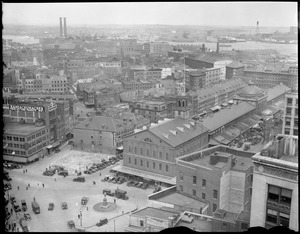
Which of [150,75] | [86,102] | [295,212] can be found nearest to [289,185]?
[295,212]

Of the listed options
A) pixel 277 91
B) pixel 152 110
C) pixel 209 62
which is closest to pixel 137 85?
pixel 209 62

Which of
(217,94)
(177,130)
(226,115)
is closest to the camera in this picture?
(177,130)

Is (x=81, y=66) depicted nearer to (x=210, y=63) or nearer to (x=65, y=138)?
(x=210, y=63)

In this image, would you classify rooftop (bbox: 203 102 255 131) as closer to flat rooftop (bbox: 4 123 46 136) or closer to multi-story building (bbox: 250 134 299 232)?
flat rooftop (bbox: 4 123 46 136)

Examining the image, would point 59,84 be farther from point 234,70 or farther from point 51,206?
point 51,206

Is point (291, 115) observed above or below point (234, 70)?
above

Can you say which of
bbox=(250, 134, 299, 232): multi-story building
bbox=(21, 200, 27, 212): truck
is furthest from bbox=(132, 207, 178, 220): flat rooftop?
bbox=(21, 200, 27, 212): truck

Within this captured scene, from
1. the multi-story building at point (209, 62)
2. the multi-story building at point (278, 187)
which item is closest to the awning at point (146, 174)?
the multi-story building at point (278, 187)
